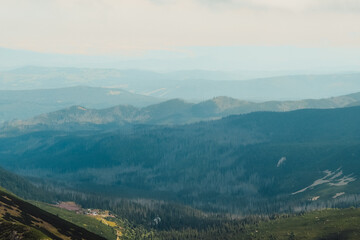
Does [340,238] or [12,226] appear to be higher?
[12,226]

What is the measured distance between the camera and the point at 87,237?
543 ft

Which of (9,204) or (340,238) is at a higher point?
(9,204)

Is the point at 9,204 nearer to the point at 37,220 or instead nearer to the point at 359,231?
the point at 37,220

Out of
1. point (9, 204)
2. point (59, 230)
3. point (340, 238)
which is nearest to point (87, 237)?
point (59, 230)

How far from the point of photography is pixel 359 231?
198500 millimetres

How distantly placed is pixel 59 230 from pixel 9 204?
2696cm

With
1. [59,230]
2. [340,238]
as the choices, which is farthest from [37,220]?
[340,238]

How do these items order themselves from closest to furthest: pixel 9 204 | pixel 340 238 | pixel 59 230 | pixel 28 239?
pixel 28 239 → pixel 59 230 → pixel 9 204 → pixel 340 238

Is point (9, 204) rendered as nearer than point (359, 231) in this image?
Yes

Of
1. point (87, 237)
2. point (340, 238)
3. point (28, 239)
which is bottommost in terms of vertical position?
point (340, 238)

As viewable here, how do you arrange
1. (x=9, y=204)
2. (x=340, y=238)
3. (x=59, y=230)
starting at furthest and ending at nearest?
(x=340, y=238) < (x=9, y=204) < (x=59, y=230)

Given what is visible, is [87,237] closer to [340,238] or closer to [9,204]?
[9,204]

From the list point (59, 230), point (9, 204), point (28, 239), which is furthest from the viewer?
point (9, 204)

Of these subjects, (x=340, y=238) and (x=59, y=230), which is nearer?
(x=59, y=230)
